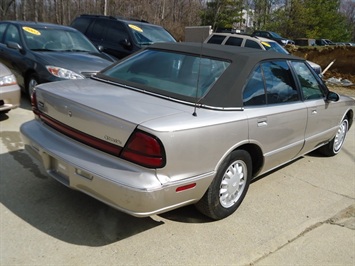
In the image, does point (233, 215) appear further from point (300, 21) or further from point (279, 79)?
point (300, 21)

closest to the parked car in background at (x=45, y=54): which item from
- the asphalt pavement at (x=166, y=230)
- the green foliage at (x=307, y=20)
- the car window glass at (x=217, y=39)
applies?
the asphalt pavement at (x=166, y=230)

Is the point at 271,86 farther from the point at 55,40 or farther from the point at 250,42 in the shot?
the point at 250,42

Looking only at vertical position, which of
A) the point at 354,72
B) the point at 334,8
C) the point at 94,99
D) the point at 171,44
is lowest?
the point at 354,72

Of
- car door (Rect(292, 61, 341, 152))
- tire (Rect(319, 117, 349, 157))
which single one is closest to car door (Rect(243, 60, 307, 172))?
car door (Rect(292, 61, 341, 152))

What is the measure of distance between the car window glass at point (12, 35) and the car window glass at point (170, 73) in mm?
4019

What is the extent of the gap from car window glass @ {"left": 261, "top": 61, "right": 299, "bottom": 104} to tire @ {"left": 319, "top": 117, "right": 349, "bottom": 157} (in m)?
1.70

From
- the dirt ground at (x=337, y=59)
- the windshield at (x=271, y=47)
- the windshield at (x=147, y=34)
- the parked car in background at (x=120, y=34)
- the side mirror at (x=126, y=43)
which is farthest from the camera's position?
the dirt ground at (x=337, y=59)

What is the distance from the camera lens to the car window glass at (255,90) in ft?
10.9

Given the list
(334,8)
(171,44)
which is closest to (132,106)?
(171,44)

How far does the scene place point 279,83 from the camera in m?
3.88

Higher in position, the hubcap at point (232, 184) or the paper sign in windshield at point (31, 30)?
the paper sign in windshield at point (31, 30)

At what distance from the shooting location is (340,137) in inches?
221

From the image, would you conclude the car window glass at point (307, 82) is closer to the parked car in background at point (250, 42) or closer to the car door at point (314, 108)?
the car door at point (314, 108)

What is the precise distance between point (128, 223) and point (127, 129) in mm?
964
